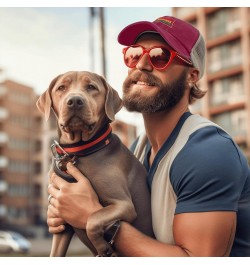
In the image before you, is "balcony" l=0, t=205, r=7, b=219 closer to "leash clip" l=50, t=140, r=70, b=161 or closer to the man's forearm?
"leash clip" l=50, t=140, r=70, b=161

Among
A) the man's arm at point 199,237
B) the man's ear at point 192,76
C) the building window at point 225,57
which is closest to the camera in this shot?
the man's arm at point 199,237

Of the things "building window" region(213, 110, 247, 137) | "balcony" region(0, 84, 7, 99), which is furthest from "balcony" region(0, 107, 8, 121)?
"building window" region(213, 110, 247, 137)

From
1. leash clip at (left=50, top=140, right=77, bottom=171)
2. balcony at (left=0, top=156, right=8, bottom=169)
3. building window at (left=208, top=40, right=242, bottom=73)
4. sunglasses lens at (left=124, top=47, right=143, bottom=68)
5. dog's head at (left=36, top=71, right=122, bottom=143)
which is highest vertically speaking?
building window at (left=208, top=40, right=242, bottom=73)

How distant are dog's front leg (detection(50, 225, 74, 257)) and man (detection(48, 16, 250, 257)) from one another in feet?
0.15

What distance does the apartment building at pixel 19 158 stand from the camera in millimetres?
57406

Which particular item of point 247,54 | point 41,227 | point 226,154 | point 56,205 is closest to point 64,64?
point 56,205

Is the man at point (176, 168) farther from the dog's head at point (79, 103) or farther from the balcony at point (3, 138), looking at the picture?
the balcony at point (3, 138)

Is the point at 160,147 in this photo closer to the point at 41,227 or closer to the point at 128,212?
the point at 128,212

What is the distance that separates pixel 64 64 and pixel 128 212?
1.29 metres

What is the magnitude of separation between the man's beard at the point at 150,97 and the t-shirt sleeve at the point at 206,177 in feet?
1.30

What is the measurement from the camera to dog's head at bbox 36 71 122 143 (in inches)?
108

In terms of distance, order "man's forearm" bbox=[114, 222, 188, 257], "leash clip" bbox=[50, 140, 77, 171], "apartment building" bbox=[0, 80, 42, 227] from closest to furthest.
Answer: "man's forearm" bbox=[114, 222, 188, 257] → "leash clip" bbox=[50, 140, 77, 171] → "apartment building" bbox=[0, 80, 42, 227]

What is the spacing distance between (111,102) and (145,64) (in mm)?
289

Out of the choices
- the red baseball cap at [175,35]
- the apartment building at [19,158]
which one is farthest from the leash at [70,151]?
the apartment building at [19,158]
